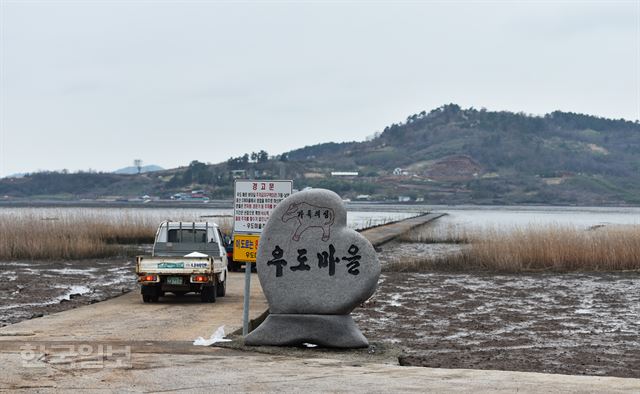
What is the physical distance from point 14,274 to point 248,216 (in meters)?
16.7

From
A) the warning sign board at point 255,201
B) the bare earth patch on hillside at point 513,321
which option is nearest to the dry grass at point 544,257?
the bare earth patch on hillside at point 513,321

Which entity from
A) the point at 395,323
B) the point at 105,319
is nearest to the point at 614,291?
the point at 395,323

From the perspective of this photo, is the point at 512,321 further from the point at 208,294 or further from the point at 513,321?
the point at 208,294

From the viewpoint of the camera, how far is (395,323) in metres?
20.5

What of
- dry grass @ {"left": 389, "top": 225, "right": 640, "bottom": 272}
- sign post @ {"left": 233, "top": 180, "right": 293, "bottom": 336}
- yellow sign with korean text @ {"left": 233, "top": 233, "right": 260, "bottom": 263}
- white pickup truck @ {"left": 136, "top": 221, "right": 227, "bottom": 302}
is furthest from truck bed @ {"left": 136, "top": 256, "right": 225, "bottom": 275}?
dry grass @ {"left": 389, "top": 225, "right": 640, "bottom": 272}

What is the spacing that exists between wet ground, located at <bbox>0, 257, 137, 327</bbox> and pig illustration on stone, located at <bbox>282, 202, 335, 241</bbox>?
6493 millimetres

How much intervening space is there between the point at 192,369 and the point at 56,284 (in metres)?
16.3

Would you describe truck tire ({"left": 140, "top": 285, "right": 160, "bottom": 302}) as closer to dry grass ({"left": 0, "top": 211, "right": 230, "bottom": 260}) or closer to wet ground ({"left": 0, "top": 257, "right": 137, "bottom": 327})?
wet ground ({"left": 0, "top": 257, "right": 137, "bottom": 327})

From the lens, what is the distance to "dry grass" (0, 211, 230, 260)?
3875 centimetres

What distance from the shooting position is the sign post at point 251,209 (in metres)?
16.2

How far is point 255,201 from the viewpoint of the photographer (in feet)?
53.7

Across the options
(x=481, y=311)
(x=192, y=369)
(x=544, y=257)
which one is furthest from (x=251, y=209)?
(x=544, y=257)

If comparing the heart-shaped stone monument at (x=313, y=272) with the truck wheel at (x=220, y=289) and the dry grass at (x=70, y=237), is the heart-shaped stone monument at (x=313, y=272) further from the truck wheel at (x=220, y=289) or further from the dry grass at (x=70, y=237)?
the dry grass at (x=70, y=237)

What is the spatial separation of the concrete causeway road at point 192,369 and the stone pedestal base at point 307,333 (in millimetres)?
272
